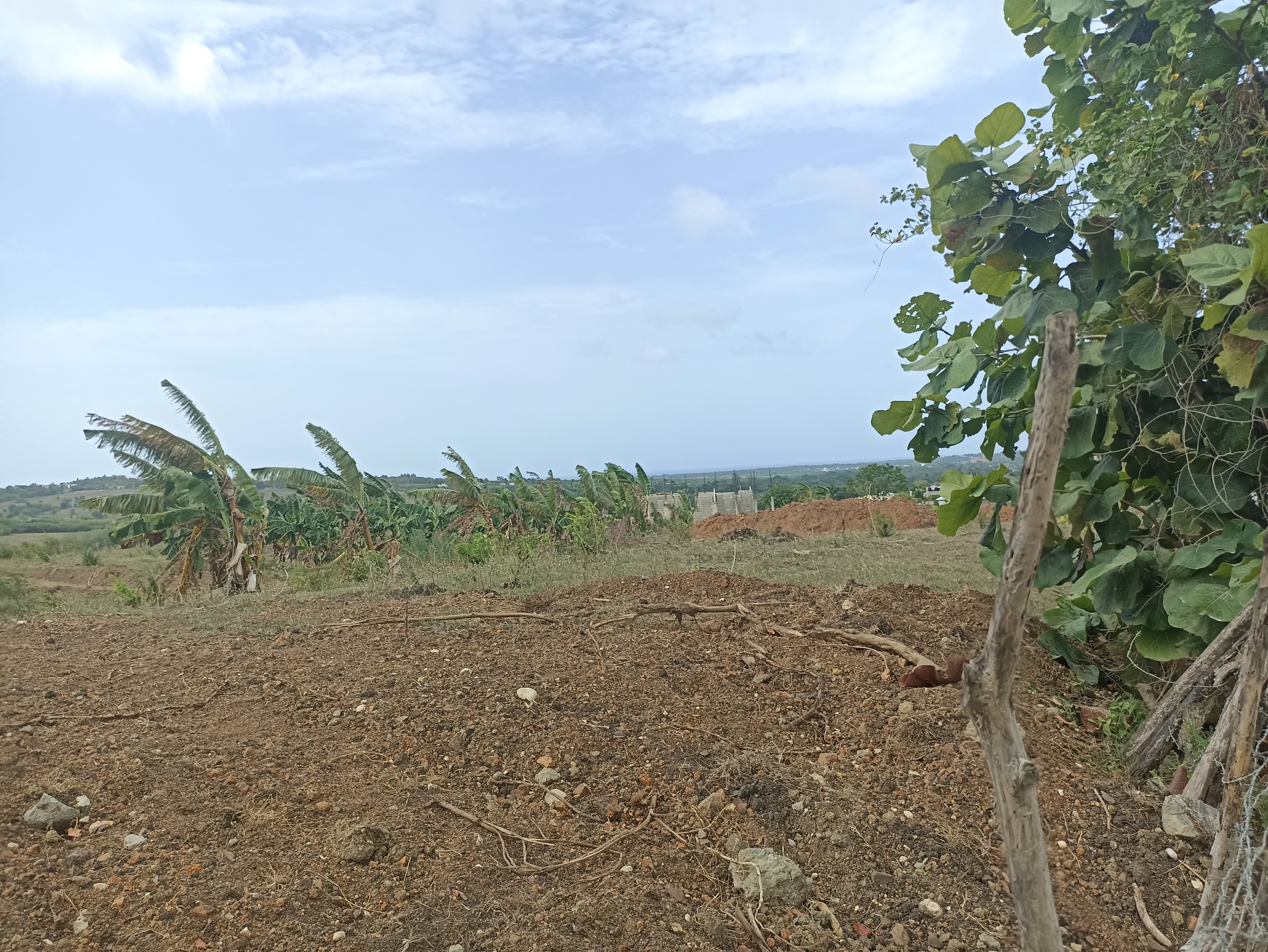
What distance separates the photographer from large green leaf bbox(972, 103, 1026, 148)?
9.25 ft

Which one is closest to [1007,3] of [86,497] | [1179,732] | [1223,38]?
[1223,38]

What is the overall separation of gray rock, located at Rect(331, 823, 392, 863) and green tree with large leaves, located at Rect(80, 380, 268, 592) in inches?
360

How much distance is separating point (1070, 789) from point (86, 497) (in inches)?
537

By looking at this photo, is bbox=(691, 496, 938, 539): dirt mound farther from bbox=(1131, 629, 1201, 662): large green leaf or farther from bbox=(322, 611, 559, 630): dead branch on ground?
bbox=(1131, 629, 1201, 662): large green leaf

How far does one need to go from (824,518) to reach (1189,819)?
1634 centimetres

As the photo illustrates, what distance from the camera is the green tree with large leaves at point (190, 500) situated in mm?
11062

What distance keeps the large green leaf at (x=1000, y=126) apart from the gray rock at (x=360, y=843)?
3.15m

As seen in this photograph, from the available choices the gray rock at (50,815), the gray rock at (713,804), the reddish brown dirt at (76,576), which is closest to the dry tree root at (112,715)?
the gray rock at (50,815)

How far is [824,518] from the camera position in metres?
19.0

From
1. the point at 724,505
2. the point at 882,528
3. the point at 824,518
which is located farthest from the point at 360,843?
the point at 724,505

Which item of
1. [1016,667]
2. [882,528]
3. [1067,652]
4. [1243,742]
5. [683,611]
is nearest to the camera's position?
[1016,667]

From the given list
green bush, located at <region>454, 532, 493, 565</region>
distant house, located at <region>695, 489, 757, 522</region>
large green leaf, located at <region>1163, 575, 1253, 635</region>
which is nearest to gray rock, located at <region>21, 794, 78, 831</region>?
large green leaf, located at <region>1163, 575, 1253, 635</region>

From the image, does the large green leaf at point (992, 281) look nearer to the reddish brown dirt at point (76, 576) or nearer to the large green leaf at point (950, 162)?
the large green leaf at point (950, 162)

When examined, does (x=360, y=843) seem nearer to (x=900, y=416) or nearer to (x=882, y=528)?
(x=900, y=416)
